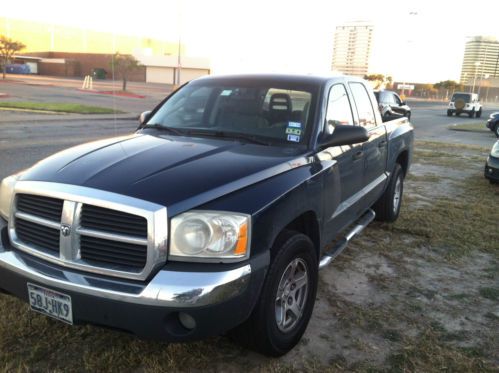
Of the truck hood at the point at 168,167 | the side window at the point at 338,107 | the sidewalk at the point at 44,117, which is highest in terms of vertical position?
the side window at the point at 338,107

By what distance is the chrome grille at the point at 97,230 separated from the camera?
2.38m

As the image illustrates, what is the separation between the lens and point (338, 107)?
4117 millimetres

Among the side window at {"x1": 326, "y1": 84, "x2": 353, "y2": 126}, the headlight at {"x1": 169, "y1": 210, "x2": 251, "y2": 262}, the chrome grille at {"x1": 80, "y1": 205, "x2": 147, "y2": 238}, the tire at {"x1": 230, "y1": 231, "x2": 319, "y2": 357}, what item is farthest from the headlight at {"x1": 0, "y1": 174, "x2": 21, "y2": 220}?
the side window at {"x1": 326, "y1": 84, "x2": 353, "y2": 126}

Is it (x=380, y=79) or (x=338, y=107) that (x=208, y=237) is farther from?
(x=380, y=79)

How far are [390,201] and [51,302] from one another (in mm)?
4336

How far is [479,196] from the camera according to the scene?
7.87 metres

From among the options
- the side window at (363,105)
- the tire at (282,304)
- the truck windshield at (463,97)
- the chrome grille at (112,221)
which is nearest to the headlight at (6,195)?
the chrome grille at (112,221)

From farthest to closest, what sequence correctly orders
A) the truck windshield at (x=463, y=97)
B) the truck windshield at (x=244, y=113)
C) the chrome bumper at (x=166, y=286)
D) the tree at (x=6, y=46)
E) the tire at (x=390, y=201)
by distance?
the tree at (x=6, y=46) < the truck windshield at (x=463, y=97) < the tire at (x=390, y=201) < the truck windshield at (x=244, y=113) < the chrome bumper at (x=166, y=286)

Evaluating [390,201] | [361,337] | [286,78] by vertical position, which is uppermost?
[286,78]

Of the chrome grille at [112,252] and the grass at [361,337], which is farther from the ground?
the chrome grille at [112,252]

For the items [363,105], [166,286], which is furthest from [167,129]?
[363,105]

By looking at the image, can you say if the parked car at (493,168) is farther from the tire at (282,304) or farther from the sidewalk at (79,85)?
the sidewalk at (79,85)

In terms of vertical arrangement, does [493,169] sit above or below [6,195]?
below

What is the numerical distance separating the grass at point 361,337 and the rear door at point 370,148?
701 millimetres
